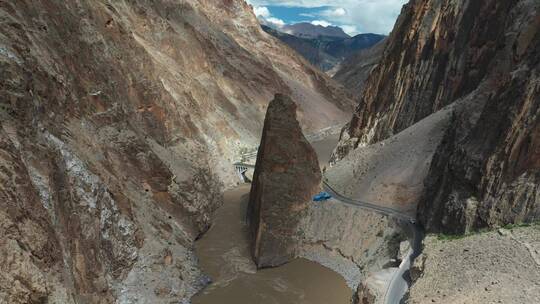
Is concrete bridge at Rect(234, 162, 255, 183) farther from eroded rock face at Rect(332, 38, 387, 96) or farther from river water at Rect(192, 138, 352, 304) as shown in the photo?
eroded rock face at Rect(332, 38, 387, 96)

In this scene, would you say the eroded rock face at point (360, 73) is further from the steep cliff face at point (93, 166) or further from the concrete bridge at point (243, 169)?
the steep cliff face at point (93, 166)

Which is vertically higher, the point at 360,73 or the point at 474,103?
the point at 360,73

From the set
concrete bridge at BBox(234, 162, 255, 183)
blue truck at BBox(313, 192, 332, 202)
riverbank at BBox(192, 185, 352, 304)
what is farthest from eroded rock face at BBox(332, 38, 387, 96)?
riverbank at BBox(192, 185, 352, 304)

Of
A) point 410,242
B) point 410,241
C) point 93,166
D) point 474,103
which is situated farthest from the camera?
point 474,103

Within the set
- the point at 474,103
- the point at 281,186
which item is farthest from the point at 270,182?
the point at 474,103

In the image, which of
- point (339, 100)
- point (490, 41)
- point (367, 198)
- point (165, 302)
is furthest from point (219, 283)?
point (339, 100)

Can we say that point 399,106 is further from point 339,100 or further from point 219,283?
point 339,100

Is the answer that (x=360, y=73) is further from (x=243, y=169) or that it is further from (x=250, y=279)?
(x=250, y=279)
